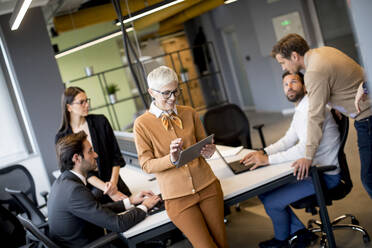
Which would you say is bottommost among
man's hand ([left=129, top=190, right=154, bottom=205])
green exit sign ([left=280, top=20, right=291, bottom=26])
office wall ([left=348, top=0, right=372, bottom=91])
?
man's hand ([left=129, top=190, right=154, bottom=205])

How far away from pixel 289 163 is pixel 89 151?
1400mm

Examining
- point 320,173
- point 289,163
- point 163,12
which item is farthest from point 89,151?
point 163,12

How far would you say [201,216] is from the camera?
257cm

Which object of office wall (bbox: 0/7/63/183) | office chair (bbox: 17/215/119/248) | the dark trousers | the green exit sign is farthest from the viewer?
the green exit sign

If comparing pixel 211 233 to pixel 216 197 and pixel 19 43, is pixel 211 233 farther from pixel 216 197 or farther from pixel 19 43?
pixel 19 43

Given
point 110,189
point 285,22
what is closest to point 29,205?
point 110,189

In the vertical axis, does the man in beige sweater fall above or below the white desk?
above

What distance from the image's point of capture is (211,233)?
262cm

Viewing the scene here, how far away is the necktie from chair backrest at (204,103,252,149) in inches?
92.5

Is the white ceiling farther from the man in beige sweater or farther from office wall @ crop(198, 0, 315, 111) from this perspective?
office wall @ crop(198, 0, 315, 111)

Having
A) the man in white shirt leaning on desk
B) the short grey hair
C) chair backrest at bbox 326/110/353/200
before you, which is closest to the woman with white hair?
the short grey hair

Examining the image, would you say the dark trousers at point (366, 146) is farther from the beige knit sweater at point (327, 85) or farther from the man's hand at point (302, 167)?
the man's hand at point (302, 167)

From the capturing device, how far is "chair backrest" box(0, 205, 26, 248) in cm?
385

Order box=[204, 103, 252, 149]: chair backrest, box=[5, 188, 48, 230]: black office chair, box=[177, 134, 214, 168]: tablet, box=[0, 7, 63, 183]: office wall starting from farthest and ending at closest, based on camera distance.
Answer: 1. box=[0, 7, 63, 183]: office wall
2. box=[204, 103, 252, 149]: chair backrest
3. box=[5, 188, 48, 230]: black office chair
4. box=[177, 134, 214, 168]: tablet
